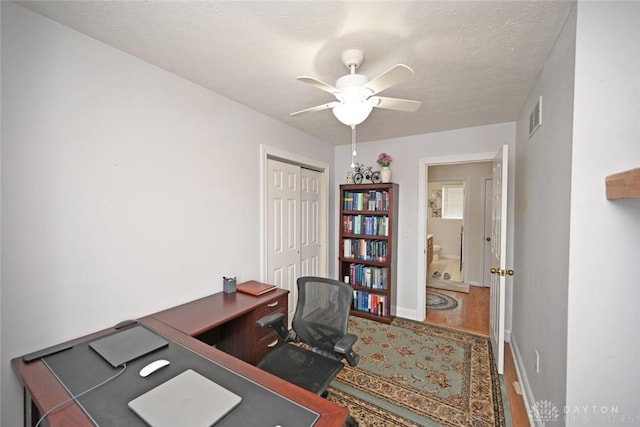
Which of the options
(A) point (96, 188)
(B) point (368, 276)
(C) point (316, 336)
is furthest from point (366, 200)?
(A) point (96, 188)

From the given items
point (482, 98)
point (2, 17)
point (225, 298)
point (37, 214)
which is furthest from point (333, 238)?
point (2, 17)

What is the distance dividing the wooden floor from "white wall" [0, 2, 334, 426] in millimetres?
2514

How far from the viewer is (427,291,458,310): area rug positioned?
388cm

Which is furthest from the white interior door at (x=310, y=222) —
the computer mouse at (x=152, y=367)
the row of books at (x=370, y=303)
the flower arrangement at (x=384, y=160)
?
the computer mouse at (x=152, y=367)

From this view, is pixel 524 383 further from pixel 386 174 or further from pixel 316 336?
pixel 386 174

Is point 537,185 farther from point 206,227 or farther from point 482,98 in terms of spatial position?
point 206,227

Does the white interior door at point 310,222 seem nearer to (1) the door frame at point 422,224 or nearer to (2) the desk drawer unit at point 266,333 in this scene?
(2) the desk drawer unit at point 266,333

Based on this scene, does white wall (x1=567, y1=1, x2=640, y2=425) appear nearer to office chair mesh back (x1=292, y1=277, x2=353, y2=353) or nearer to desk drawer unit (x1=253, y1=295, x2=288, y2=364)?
office chair mesh back (x1=292, y1=277, x2=353, y2=353)

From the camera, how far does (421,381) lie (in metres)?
2.21

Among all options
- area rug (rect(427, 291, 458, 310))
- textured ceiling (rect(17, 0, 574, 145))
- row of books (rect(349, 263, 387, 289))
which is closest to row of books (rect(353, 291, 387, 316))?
row of books (rect(349, 263, 387, 289))

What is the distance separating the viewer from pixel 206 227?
2.16m

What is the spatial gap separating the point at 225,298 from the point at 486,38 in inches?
97.9

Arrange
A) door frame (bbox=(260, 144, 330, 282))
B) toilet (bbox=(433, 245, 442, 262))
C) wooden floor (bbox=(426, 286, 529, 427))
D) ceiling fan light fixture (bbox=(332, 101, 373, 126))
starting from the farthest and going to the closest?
toilet (bbox=(433, 245, 442, 262)) < door frame (bbox=(260, 144, 330, 282)) < wooden floor (bbox=(426, 286, 529, 427)) < ceiling fan light fixture (bbox=(332, 101, 373, 126))

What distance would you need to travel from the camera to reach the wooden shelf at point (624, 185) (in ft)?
2.91
